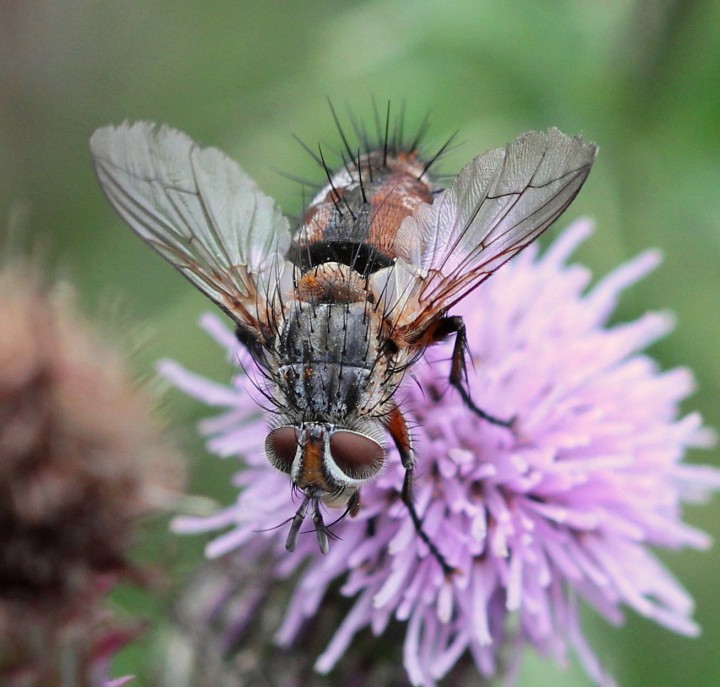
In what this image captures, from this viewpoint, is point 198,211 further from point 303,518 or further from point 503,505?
point 503,505

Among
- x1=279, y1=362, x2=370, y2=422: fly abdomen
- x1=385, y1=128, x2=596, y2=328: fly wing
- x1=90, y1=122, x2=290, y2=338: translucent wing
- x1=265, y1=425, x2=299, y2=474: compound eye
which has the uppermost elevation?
x1=90, y1=122, x2=290, y2=338: translucent wing

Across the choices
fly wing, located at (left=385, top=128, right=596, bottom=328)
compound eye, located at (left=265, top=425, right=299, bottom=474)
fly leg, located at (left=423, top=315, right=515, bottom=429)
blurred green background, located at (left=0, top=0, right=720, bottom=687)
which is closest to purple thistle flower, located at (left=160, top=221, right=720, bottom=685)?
fly leg, located at (left=423, top=315, right=515, bottom=429)

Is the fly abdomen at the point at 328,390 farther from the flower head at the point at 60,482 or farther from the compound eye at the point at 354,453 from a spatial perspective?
the flower head at the point at 60,482

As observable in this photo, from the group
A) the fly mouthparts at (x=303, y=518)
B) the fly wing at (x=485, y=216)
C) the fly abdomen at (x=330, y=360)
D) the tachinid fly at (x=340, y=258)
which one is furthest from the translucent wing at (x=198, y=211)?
the fly mouthparts at (x=303, y=518)

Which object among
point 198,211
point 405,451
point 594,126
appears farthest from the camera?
point 594,126

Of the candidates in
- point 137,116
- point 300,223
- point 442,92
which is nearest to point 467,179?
point 300,223

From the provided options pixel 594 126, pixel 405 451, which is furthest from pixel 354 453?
pixel 594 126

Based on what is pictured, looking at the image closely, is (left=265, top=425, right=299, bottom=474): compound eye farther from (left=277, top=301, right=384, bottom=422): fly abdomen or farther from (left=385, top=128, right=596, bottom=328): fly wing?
(left=385, top=128, right=596, bottom=328): fly wing

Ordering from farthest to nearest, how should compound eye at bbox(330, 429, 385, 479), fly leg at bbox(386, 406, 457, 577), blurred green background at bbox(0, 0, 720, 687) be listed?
1. blurred green background at bbox(0, 0, 720, 687)
2. fly leg at bbox(386, 406, 457, 577)
3. compound eye at bbox(330, 429, 385, 479)
